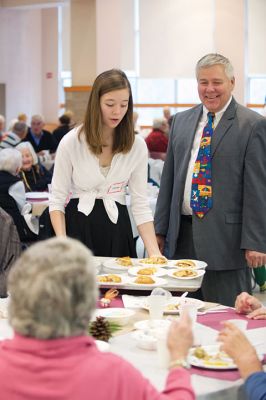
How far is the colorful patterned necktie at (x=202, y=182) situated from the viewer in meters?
3.46

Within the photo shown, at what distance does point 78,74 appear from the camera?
12453 millimetres

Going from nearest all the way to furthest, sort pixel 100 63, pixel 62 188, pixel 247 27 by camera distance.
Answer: pixel 62 188
pixel 100 63
pixel 247 27

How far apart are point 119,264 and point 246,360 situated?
1274mm

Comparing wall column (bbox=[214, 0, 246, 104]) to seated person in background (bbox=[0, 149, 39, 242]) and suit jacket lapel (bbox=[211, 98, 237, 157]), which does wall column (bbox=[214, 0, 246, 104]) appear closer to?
seated person in background (bbox=[0, 149, 39, 242])

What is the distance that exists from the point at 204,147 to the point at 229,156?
138 mm

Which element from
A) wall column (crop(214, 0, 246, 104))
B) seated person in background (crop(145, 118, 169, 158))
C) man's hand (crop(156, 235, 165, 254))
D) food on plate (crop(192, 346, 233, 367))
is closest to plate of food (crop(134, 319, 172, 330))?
food on plate (crop(192, 346, 233, 367))

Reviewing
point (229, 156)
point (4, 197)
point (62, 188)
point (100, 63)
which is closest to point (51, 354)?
point (62, 188)

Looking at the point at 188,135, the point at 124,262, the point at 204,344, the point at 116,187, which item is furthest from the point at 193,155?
the point at 204,344

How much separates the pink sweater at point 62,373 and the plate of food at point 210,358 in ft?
1.91

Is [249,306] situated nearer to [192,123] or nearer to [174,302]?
[174,302]

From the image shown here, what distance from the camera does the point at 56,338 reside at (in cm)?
140

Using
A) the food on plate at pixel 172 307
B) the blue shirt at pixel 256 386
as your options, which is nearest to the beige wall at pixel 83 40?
the food on plate at pixel 172 307

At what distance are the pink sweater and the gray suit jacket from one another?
202cm

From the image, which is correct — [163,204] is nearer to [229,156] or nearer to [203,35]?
[229,156]
